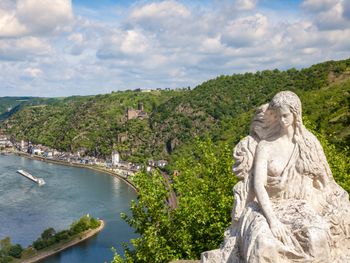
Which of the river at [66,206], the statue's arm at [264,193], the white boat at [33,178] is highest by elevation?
the statue's arm at [264,193]

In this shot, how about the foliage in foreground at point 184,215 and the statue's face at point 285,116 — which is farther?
the foliage in foreground at point 184,215

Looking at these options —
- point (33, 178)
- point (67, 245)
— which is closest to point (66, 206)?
point (67, 245)

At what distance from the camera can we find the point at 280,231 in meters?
5.56

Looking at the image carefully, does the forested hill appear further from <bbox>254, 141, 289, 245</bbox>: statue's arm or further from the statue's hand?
the statue's hand

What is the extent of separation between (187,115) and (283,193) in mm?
90576

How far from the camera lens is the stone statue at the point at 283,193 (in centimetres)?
560

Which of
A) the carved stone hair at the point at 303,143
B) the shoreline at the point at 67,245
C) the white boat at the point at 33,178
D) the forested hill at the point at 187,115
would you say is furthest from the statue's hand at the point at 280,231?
the white boat at the point at 33,178

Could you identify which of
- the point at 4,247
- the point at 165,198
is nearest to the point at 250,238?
the point at 165,198

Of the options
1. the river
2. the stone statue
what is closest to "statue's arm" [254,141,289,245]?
the stone statue

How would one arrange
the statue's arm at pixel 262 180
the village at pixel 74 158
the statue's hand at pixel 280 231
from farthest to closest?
the village at pixel 74 158 < the statue's arm at pixel 262 180 < the statue's hand at pixel 280 231

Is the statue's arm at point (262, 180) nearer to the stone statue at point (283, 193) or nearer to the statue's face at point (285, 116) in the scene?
the stone statue at point (283, 193)

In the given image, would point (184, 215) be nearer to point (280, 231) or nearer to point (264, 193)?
point (264, 193)

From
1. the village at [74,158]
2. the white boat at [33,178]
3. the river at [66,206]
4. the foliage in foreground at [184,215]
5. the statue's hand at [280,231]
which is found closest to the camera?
the statue's hand at [280,231]

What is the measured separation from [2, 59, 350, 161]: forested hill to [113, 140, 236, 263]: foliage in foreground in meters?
26.4
